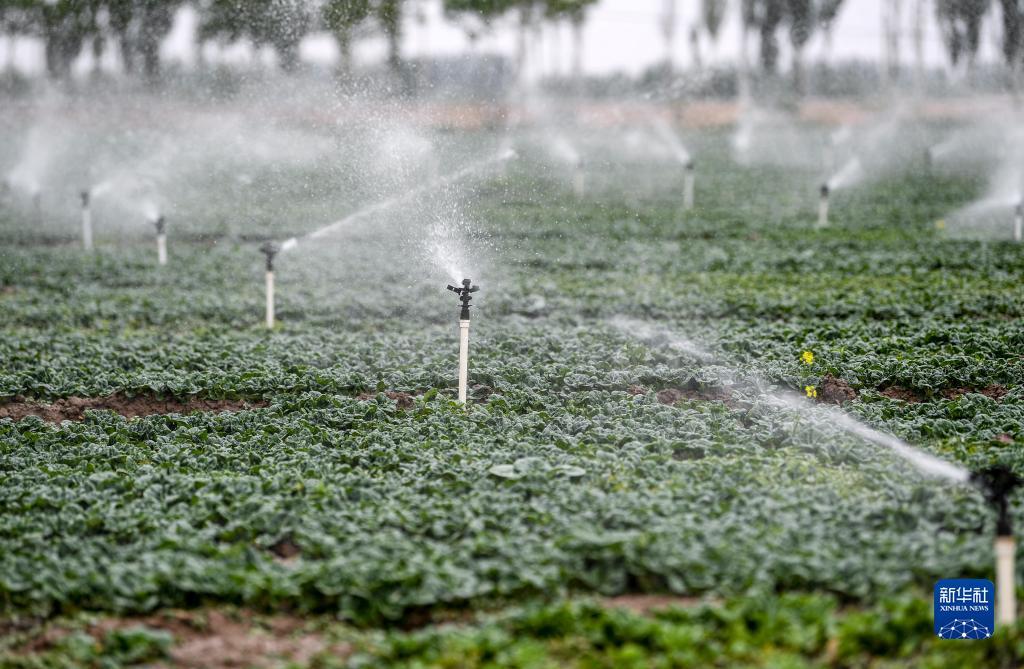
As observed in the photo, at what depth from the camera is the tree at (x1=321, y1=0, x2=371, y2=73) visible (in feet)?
69.4

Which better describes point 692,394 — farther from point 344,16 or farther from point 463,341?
point 344,16

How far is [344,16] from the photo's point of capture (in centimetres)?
2188

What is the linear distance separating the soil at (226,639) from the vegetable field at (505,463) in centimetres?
3

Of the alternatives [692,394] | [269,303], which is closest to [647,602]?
[692,394]

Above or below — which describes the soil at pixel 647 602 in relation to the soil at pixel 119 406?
below

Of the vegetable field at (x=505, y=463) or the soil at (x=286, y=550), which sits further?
the soil at (x=286, y=550)

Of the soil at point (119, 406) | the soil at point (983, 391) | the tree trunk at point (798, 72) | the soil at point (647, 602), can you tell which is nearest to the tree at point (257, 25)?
the soil at point (119, 406)

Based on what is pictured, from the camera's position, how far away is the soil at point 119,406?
32.8 ft

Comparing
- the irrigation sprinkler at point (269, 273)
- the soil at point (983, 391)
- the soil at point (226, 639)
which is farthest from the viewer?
the irrigation sprinkler at point (269, 273)

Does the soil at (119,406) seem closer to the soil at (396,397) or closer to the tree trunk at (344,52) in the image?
the soil at (396,397)

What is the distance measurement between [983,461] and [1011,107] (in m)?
58.5

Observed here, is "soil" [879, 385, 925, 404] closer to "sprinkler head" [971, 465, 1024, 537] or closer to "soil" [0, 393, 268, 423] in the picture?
"sprinkler head" [971, 465, 1024, 537]

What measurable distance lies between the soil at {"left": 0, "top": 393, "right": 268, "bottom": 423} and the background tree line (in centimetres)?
1141

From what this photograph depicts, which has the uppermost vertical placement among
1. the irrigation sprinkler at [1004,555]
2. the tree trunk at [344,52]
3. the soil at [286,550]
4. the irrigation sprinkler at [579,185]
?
the tree trunk at [344,52]
